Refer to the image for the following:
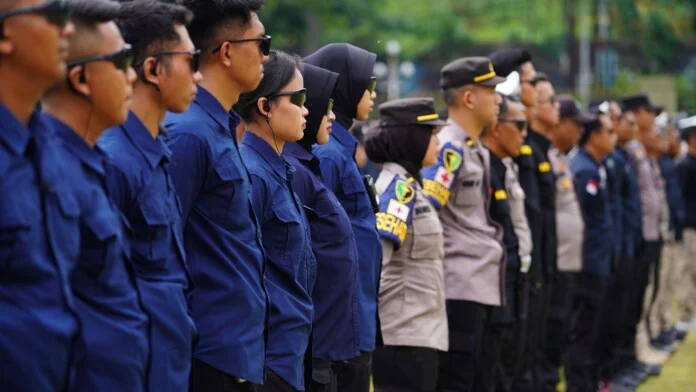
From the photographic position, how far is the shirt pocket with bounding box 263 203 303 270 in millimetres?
5039

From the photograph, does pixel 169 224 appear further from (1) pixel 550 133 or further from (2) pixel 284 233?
(1) pixel 550 133

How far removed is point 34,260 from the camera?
10.8 feet

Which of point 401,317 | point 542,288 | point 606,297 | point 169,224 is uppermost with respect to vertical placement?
point 169,224

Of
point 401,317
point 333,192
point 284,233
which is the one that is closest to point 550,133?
point 401,317

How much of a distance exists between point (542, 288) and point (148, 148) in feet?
18.9

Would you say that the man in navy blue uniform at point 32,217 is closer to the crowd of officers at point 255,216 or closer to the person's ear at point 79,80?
the crowd of officers at point 255,216

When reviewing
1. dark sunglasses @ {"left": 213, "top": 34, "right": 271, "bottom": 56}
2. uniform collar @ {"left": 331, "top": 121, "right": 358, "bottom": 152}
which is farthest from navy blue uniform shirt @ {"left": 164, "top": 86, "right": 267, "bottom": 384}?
uniform collar @ {"left": 331, "top": 121, "right": 358, "bottom": 152}

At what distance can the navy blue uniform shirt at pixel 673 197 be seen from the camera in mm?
14789

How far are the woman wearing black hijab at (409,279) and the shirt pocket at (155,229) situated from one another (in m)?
2.78

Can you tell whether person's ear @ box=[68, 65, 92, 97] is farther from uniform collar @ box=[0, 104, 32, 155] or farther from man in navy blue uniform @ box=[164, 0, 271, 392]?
man in navy blue uniform @ box=[164, 0, 271, 392]

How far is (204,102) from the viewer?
4723 millimetres

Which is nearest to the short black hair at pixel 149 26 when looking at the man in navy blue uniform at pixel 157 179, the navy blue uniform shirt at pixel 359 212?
the man in navy blue uniform at pixel 157 179

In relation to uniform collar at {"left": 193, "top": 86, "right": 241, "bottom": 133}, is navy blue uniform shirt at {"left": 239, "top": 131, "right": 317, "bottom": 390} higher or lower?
lower

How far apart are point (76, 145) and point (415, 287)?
344 cm
